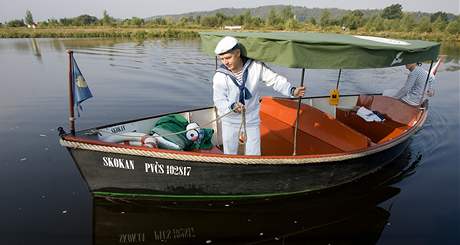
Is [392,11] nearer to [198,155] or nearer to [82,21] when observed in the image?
[82,21]

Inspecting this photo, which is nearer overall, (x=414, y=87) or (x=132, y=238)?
(x=132, y=238)

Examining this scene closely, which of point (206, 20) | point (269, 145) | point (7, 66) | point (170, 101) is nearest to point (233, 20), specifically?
point (206, 20)

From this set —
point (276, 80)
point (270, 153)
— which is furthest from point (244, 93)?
→ point (270, 153)

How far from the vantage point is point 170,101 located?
11633 mm

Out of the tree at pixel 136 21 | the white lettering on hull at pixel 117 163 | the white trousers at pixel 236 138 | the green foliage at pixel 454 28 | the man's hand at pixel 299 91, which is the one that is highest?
the tree at pixel 136 21

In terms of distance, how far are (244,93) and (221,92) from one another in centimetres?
33

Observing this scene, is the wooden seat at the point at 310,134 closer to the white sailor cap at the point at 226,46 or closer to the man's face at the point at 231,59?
the man's face at the point at 231,59

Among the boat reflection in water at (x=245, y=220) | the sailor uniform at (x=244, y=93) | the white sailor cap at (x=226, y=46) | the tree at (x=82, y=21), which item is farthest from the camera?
the tree at (x=82, y=21)

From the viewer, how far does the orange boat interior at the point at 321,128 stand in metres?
5.81

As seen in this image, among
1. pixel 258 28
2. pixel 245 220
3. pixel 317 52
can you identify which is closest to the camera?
pixel 317 52

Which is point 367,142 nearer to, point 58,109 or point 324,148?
point 324,148

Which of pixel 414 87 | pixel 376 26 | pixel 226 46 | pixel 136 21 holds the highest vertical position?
pixel 136 21

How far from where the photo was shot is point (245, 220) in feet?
16.4

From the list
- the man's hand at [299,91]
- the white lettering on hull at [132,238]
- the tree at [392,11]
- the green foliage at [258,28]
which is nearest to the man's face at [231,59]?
the man's hand at [299,91]
